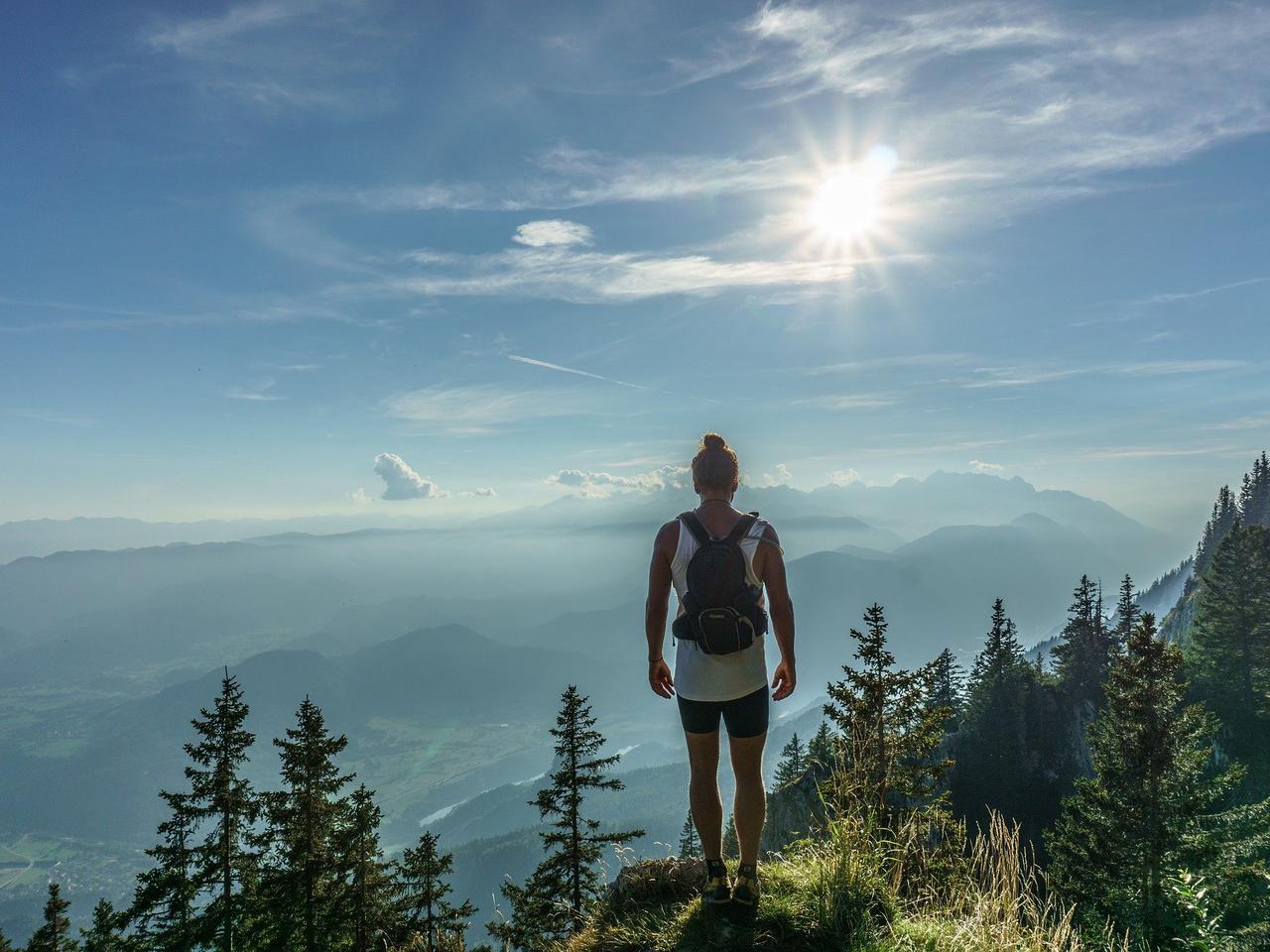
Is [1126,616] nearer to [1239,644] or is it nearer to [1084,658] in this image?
[1084,658]

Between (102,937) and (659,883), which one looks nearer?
(659,883)

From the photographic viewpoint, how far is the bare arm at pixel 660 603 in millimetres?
5238

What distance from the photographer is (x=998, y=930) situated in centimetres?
437

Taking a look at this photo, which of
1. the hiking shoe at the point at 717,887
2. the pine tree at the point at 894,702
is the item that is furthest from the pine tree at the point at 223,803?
the hiking shoe at the point at 717,887

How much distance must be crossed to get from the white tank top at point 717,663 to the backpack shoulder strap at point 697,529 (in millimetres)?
39

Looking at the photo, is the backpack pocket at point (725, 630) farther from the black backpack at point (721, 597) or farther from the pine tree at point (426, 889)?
the pine tree at point (426, 889)

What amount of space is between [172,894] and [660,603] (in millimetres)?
22195

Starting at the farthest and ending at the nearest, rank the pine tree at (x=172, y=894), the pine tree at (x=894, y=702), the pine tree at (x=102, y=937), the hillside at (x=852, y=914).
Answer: the pine tree at (x=102, y=937)
the pine tree at (x=172, y=894)
the pine tree at (x=894, y=702)
the hillside at (x=852, y=914)

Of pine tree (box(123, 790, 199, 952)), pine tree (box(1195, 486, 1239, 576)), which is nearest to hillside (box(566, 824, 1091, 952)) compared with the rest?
pine tree (box(123, 790, 199, 952))

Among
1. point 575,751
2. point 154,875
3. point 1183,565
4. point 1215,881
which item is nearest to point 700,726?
point 575,751

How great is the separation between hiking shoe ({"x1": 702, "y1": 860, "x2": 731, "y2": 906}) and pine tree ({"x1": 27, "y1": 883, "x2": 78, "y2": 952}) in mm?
27513

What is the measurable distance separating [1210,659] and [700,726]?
51.9m

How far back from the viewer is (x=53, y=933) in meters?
22.2

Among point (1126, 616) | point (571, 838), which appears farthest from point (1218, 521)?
point (571, 838)
